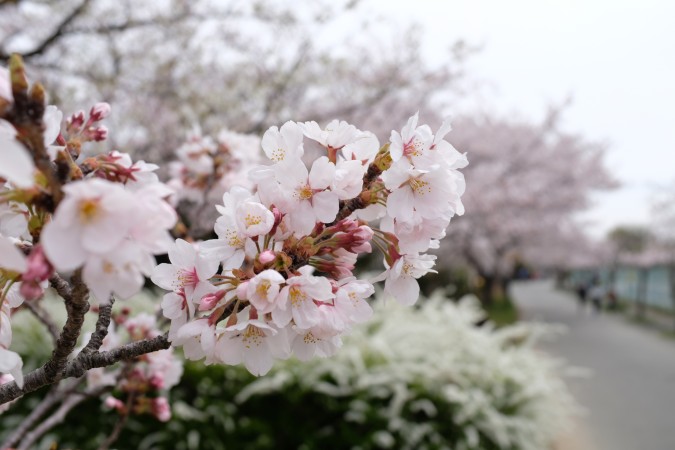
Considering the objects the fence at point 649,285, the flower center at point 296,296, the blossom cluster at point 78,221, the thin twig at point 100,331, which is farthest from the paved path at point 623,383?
the blossom cluster at point 78,221

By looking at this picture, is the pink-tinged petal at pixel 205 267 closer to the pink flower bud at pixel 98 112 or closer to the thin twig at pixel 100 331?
the thin twig at pixel 100 331

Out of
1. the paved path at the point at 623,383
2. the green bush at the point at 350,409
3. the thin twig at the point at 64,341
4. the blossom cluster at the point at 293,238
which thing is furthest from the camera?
the paved path at the point at 623,383

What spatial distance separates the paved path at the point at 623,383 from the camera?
6387 millimetres

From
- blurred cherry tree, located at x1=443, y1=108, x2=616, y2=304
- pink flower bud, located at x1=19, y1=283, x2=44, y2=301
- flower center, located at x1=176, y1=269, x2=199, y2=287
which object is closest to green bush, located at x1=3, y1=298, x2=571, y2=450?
flower center, located at x1=176, y1=269, x2=199, y2=287

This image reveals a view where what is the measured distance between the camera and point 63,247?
0.55m

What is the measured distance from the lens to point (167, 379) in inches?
65.2

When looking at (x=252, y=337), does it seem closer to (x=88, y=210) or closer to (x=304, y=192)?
(x=304, y=192)

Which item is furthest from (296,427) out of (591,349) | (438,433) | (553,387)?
(591,349)

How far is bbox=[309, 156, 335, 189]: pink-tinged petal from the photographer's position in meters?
0.85

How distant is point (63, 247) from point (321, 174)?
1.36 ft

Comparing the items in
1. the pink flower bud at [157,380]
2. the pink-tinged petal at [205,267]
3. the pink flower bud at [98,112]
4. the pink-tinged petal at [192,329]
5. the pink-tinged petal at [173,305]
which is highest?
the pink flower bud at [98,112]

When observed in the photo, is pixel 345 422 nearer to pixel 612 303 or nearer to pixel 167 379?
pixel 167 379

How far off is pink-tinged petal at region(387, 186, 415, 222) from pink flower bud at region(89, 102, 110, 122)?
66 centimetres

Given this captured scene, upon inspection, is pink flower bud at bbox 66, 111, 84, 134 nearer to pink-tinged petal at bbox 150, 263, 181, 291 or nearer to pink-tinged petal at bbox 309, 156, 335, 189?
pink-tinged petal at bbox 150, 263, 181, 291
